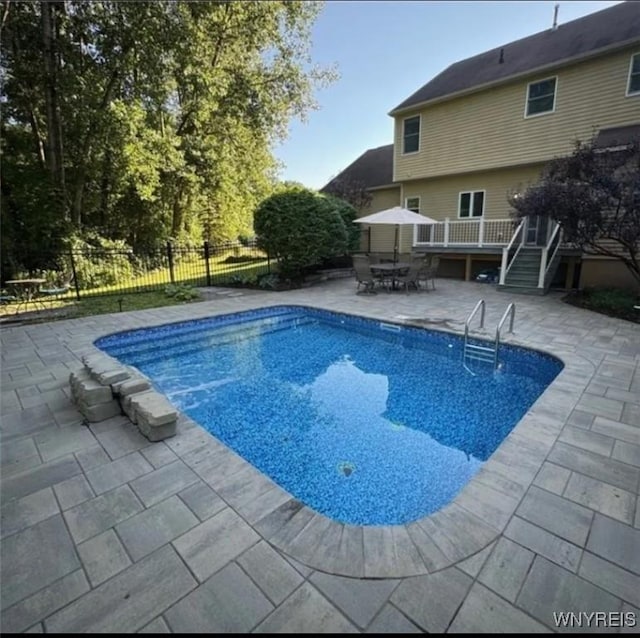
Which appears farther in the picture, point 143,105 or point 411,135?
point 411,135

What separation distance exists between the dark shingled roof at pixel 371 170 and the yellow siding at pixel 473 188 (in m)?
2.57

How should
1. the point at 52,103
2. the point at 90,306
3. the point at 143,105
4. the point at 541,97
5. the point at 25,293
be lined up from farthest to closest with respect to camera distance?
the point at 143,105 < the point at 541,97 < the point at 52,103 < the point at 25,293 < the point at 90,306

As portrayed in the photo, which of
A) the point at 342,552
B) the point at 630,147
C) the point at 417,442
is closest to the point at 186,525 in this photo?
the point at 342,552

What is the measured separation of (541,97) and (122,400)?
14547 millimetres

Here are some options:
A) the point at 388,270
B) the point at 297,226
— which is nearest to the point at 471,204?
the point at 388,270

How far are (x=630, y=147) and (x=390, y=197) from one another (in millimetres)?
10454

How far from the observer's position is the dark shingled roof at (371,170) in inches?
700

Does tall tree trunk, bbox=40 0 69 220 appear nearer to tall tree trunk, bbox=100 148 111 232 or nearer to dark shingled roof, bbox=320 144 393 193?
tall tree trunk, bbox=100 148 111 232

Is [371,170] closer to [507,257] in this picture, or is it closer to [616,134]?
[507,257]

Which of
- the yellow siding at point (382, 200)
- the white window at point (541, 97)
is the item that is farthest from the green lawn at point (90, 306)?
the white window at point (541, 97)

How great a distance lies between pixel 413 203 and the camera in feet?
50.6

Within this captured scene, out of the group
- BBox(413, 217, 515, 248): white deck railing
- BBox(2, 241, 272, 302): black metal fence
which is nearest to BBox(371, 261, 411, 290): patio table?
BBox(413, 217, 515, 248): white deck railing

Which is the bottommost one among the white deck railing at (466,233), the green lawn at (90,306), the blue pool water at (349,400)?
the blue pool water at (349,400)

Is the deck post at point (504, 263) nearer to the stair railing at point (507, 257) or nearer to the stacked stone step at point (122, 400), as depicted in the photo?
the stair railing at point (507, 257)
